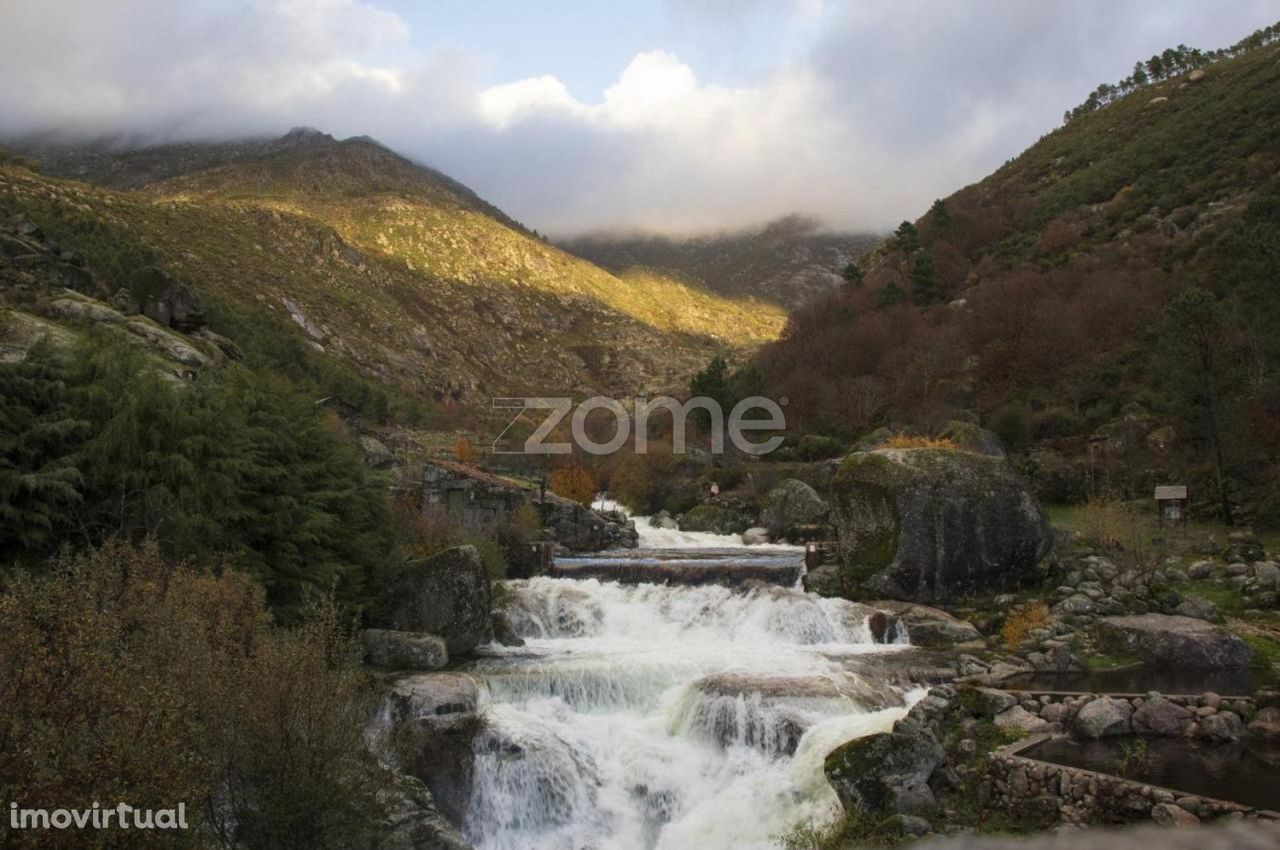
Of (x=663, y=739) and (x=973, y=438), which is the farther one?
(x=973, y=438)

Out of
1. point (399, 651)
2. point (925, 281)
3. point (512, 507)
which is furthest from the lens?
point (925, 281)

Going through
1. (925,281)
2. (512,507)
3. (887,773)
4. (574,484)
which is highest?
(925,281)

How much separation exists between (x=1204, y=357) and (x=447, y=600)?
91.6 feet

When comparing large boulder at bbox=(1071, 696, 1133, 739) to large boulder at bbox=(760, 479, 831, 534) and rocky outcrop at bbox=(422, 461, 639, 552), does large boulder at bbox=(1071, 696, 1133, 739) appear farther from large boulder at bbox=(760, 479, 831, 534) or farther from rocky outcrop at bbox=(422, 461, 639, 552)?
large boulder at bbox=(760, 479, 831, 534)

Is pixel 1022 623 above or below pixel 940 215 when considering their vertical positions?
below

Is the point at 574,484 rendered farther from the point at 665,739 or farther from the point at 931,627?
the point at 665,739

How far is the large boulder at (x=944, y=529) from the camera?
25516 millimetres

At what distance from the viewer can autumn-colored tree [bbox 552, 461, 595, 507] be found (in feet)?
168

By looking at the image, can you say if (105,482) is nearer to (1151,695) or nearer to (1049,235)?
(1151,695)

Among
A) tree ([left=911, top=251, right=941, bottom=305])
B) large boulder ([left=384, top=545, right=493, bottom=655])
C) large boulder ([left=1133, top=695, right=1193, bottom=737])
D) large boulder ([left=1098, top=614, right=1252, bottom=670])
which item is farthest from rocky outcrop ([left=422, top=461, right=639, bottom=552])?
tree ([left=911, top=251, right=941, bottom=305])

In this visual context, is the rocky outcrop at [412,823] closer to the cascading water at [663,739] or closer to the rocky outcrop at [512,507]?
the cascading water at [663,739]

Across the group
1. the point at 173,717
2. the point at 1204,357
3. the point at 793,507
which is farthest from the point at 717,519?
the point at 173,717

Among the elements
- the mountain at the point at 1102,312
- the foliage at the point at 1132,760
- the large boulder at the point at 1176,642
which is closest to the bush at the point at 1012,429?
the mountain at the point at 1102,312

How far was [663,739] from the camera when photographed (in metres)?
17.6
